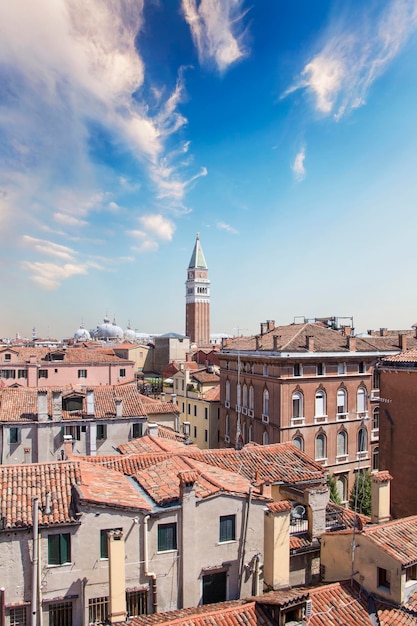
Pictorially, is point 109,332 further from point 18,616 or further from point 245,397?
point 18,616

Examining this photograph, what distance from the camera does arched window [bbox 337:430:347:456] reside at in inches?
1101

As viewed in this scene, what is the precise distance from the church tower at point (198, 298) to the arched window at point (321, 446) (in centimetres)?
7872

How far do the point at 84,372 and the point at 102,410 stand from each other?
18.8m

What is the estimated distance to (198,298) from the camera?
10781 cm

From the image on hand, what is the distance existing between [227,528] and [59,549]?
11.8 ft

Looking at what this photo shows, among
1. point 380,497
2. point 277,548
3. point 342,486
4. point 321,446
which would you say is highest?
point 380,497

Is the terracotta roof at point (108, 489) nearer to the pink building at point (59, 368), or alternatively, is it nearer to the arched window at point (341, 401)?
the arched window at point (341, 401)

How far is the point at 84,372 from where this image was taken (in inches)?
1612

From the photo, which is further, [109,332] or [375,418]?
[109,332]

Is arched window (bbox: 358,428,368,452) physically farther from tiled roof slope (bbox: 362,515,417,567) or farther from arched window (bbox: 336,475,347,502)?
tiled roof slope (bbox: 362,515,417,567)

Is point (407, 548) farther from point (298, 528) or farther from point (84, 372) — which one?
point (84, 372)

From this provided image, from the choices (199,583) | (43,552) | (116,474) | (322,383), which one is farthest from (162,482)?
(322,383)

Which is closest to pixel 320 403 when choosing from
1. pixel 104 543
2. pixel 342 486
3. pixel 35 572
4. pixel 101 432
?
pixel 342 486

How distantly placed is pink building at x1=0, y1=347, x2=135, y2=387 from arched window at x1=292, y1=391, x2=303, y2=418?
19.7 metres
